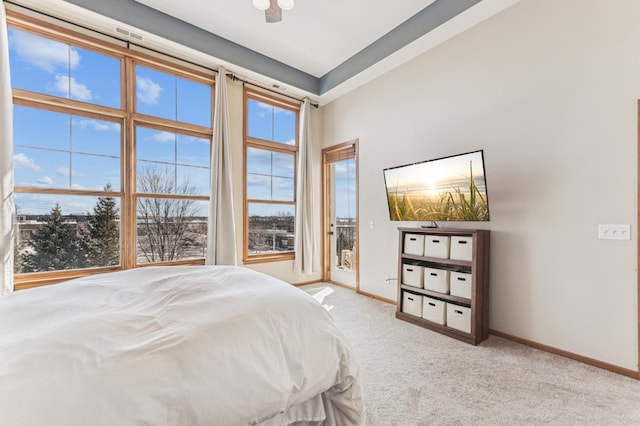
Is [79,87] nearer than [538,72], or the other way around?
[538,72]

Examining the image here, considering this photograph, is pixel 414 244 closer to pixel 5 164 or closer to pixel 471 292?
pixel 471 292

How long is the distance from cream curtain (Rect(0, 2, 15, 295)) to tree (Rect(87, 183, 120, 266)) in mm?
606

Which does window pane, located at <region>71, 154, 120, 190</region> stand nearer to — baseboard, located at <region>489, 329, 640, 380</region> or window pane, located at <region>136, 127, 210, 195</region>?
window pane, located at <region>136, 127, 210, 195</region>

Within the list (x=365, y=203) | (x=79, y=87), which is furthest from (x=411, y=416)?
(x=79, y=87)

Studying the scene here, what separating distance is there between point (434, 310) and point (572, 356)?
1.08m

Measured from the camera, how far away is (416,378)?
6.64ft

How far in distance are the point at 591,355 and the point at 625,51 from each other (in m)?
2.36

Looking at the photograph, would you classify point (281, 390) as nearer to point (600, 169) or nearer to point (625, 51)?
point (600, 169)

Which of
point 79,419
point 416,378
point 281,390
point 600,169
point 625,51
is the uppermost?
point 625,51

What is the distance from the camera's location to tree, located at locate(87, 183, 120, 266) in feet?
9.93

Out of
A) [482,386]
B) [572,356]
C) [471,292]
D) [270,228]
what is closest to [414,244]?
[471,292]

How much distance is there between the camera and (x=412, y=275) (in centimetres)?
309

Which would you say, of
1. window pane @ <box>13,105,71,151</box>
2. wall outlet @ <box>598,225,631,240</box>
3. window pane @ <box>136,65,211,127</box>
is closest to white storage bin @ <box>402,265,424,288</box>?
wall outlet @ <box>598,225,631,240</box>

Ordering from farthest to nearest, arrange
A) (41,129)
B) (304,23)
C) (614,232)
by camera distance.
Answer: (304,23) → (41,129) → (614,232)
